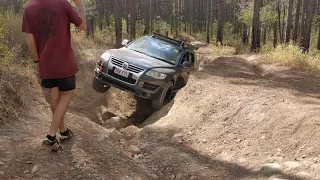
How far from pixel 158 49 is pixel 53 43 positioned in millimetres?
5195

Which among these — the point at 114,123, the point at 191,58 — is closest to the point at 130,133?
the point at 114,123

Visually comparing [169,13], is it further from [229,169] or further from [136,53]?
[229,169]

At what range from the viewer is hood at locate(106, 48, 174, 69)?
7795 mm

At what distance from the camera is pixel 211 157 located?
4980 millimetres

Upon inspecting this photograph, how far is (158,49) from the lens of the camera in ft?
29.6

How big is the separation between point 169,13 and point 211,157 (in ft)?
196

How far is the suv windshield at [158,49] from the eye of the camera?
346 inches

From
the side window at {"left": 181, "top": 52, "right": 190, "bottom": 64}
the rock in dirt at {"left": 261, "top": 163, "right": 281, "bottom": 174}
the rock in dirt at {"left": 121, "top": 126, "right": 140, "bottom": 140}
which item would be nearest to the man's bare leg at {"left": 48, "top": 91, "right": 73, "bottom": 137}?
the rock in dirt at {"left": 121, "top": 126, "right": 140, "bottom": 140}

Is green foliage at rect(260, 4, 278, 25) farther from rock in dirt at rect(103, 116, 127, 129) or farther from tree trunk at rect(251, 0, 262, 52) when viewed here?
rock in dirt at rect(103, 116, 127, 129)

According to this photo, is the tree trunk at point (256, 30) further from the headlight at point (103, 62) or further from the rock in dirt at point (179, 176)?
the rock in dirt at point (179, 176)

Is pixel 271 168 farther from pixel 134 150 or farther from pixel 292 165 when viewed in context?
pixel 134 150

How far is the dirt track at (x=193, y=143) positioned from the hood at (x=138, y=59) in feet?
3.29

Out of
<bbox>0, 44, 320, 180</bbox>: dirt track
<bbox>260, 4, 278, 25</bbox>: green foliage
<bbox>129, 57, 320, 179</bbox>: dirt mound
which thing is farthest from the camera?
<bbox>260, 4, 278, 25</bbox>: green foliage

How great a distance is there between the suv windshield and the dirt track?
1.38 metres
